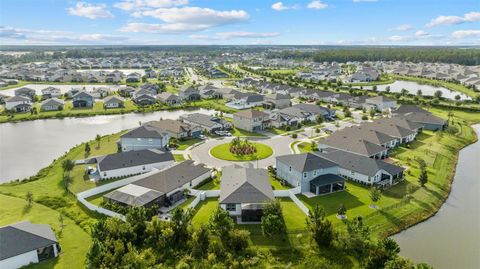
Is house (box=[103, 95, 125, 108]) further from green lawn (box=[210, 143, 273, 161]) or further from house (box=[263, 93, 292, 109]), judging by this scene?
green lawn (box=[210, 143, 273, 161])

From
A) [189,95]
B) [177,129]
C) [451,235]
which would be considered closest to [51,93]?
[189,95]

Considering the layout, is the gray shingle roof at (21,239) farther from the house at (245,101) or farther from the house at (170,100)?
the house at (170,100)

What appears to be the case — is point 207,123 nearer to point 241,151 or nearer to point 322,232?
point 241,151

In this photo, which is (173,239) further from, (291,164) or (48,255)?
(291,164)

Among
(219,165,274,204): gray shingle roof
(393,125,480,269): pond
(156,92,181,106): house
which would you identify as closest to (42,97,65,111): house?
(156,92,181,106): house

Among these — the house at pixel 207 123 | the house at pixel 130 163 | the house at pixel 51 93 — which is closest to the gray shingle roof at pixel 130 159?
the house at pixel 130 163

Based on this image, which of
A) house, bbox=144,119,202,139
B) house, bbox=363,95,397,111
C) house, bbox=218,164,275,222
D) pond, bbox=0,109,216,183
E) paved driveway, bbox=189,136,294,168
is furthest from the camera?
house, bbox=363,95,397,111

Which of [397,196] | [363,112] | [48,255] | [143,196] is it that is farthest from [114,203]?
[363,112]
